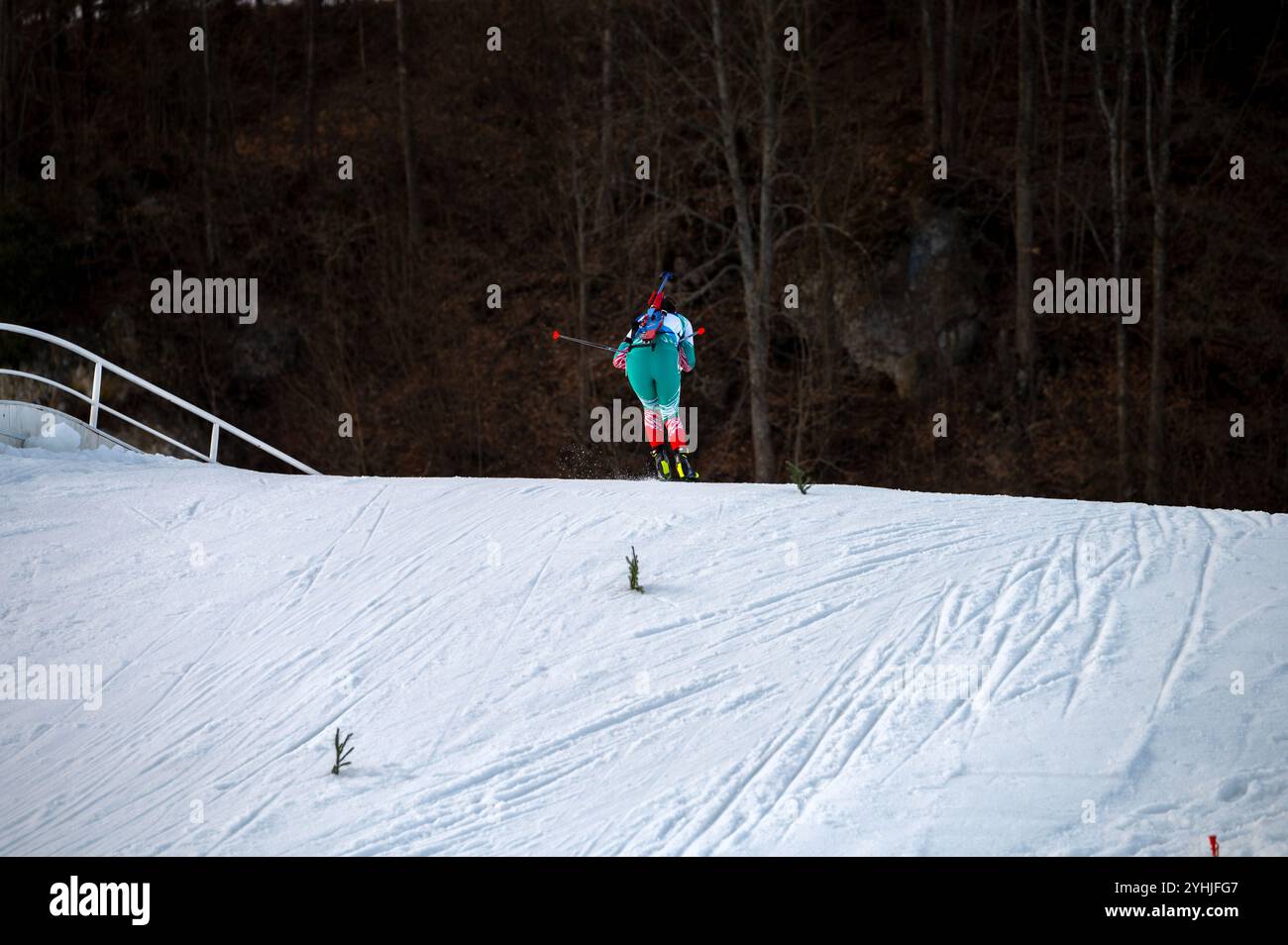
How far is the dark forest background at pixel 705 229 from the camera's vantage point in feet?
76.5

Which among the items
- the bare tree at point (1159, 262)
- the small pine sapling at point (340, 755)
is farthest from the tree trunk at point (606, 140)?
the small pine sapling at point (340, 755)

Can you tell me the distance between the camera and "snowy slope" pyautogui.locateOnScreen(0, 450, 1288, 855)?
6387 mm

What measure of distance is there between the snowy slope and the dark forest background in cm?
1205

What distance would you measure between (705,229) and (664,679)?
21.6m

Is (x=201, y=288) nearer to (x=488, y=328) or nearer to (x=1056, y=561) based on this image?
(x=488, y=328)

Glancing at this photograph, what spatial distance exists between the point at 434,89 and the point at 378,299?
7.81 meters

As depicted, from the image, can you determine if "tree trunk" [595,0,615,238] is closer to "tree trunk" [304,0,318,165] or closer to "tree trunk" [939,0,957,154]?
"tree trunk" [939,0,957,154]

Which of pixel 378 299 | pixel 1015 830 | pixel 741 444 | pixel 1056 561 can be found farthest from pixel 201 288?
pixel 1015 830

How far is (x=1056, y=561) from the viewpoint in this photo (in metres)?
9.16

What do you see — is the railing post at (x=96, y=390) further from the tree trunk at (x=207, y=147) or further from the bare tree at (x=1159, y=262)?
the tree trunk at (x=207, y=147)

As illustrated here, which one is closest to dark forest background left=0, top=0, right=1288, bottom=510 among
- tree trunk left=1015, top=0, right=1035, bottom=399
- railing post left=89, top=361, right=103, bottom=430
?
tree trunk left=1015, top=0, right=1035, bottom=399

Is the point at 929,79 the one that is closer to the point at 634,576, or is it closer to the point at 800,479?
the point at 800,479

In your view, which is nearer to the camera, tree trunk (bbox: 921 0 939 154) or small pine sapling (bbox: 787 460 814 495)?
small pine sapling (bbox: 787 460 814 495)

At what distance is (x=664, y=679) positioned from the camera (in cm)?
783
